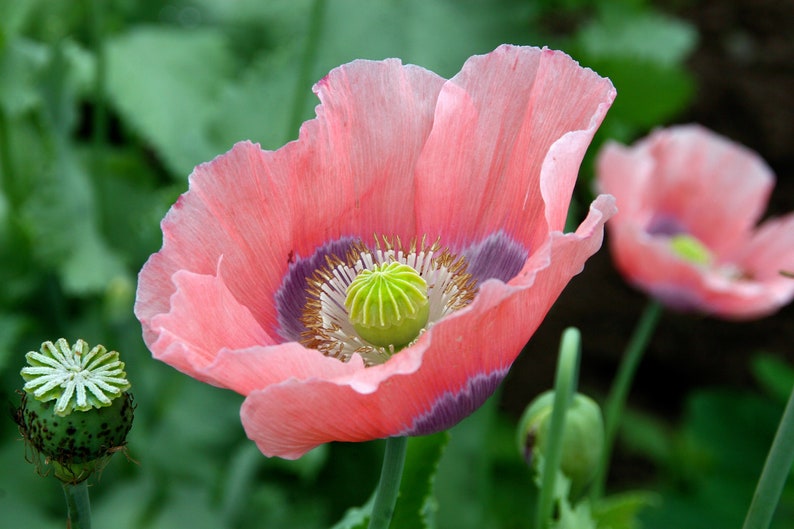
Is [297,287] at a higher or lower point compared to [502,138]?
lower

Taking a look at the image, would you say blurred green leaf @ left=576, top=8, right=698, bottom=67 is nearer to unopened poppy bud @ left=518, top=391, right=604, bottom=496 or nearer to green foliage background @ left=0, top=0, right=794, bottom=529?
green foliage background @ left=0, top=0, right=794, bottom=529

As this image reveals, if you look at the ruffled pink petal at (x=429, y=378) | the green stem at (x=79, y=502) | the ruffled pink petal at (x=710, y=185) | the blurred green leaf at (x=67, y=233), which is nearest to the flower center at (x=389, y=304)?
the ruffled pink petal at (x=429, y=378)

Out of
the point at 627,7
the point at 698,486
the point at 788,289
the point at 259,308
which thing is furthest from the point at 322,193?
the point at 627,7

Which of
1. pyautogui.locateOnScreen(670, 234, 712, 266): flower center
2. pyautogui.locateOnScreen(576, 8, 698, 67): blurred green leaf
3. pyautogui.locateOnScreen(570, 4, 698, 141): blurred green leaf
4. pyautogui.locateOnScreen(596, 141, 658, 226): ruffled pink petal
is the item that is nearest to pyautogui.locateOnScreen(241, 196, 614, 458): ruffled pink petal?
pyautogui.locateOnScreen(596, 141, 658, 226): ruffled pink petal

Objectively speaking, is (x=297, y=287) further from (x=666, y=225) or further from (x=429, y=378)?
(x=666, y=225)

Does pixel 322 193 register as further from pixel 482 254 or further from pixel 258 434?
pixel 258 434

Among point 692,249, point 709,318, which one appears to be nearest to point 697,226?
point 692,249
